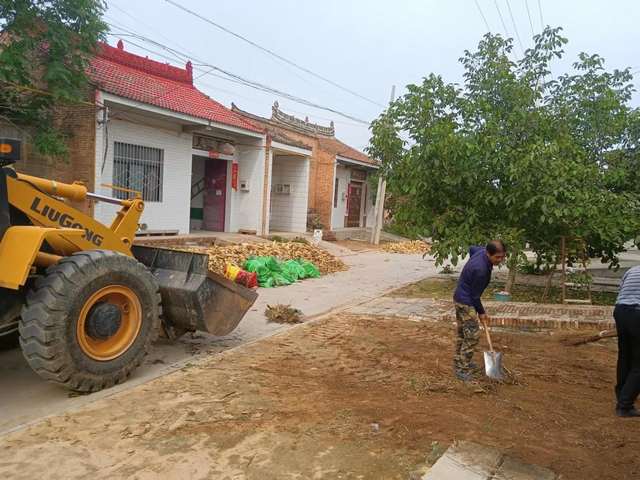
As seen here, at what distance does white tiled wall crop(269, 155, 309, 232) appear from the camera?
21000 millimetres

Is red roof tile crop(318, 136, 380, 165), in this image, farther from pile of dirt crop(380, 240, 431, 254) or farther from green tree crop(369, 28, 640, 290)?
green tree crop(369, 28, 640, 290)

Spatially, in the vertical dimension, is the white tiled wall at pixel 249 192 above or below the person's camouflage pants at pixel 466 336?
above

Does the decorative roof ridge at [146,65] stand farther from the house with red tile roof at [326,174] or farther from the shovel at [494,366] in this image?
the shovel at [494,366]

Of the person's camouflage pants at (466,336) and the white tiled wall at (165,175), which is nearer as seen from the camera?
the person's camouflage pants at (466,336)

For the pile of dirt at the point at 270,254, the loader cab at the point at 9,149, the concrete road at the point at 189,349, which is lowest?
the concrete road at the point at 189,349

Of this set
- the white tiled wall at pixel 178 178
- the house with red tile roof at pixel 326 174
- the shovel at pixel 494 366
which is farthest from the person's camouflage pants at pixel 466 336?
the house with red tile roof at pixel 326 174

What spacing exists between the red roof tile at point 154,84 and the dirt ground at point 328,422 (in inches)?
368

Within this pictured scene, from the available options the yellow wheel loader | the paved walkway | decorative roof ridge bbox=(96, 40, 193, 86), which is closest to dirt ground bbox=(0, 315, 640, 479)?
the yellow wheel loader

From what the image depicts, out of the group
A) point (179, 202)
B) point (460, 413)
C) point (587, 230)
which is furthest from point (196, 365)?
point (179, 202)

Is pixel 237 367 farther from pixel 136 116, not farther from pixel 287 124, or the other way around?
pixel 287 124

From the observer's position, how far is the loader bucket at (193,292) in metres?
5.52

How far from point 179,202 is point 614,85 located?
11725 mm

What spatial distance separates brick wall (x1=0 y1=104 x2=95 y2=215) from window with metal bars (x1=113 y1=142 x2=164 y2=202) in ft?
3.02

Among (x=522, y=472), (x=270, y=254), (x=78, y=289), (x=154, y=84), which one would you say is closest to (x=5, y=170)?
(x=78, y=289)
